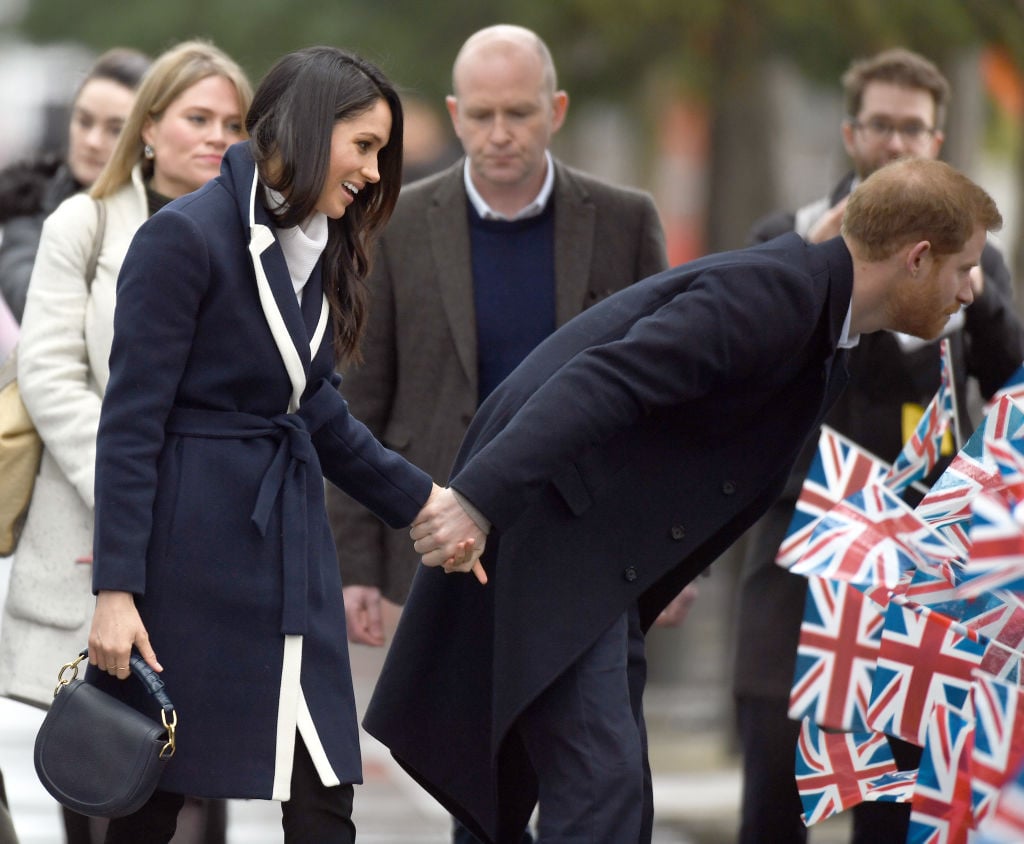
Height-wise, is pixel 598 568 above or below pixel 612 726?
above

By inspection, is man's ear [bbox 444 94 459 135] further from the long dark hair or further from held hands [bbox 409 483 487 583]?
held hands [bbox 409 483 487 583]

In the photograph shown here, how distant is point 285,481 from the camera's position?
454 centimetres

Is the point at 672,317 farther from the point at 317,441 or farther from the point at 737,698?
the point at 737,698

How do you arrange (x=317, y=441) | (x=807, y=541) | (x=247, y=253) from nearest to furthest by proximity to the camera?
(x=247, y=253), (x=317, y=441), (x=807, y=541)

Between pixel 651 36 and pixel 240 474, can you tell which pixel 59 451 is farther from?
pixel 651 36

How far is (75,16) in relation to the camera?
1572 centimetres

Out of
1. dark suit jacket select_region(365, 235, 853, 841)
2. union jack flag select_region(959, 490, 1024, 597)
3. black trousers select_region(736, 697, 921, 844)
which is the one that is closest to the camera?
union jack flag select_region(959, 490, 1024, 597)

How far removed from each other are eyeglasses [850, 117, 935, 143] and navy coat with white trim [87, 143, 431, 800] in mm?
2616

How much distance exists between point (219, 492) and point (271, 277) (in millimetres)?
448

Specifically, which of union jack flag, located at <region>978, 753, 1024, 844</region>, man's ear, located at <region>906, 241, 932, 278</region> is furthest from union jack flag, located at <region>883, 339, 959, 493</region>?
union jack flag, located at <region>978, 753, 1024, 844</region>

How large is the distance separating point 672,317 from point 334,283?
0.73 m

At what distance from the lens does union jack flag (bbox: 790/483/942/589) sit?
4977 mm

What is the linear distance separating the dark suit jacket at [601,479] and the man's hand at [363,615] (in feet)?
3.62

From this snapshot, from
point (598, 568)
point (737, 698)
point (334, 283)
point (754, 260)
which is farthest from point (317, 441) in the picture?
point (737, 698)
